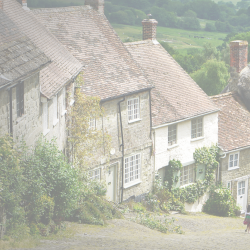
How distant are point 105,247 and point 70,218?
327 centimetres

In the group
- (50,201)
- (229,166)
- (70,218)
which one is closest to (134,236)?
(70,218)

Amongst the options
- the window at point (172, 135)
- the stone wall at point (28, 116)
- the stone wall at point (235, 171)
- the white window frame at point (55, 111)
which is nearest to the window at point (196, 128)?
the window at point (172, 135)

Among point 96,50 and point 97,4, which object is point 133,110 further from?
point 97,4

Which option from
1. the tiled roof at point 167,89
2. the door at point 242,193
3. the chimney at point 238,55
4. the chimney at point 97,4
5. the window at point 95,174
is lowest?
the door at point 242,193

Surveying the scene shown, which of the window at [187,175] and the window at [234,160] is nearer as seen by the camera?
the window at [187,175]

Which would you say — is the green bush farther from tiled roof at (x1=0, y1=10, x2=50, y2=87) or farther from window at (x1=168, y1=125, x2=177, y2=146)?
tiled roof at (x1=0, y1=10, x2=50, y2=87)

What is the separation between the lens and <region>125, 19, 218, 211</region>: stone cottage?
23.5 metres

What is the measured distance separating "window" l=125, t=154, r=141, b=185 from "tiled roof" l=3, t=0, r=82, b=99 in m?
5.60

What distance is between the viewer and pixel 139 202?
22.2 m

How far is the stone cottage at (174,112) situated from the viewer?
23.5 meters

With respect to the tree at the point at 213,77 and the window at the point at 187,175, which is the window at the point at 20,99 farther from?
the tree at the point at 213,77

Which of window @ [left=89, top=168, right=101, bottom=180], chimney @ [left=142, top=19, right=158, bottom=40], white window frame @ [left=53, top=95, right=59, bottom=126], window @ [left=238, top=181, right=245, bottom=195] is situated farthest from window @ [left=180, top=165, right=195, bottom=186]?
white window frame @ [left=53, top=95, right=59, bottom=126]

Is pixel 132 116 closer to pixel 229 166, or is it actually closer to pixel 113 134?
pixel 113 134

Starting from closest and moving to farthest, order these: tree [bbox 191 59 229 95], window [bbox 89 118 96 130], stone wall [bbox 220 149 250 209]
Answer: window [bbox 89 118 96 130], stone wall [bbox 220 149 250 209], tree [bbox 191 59 229 95]
